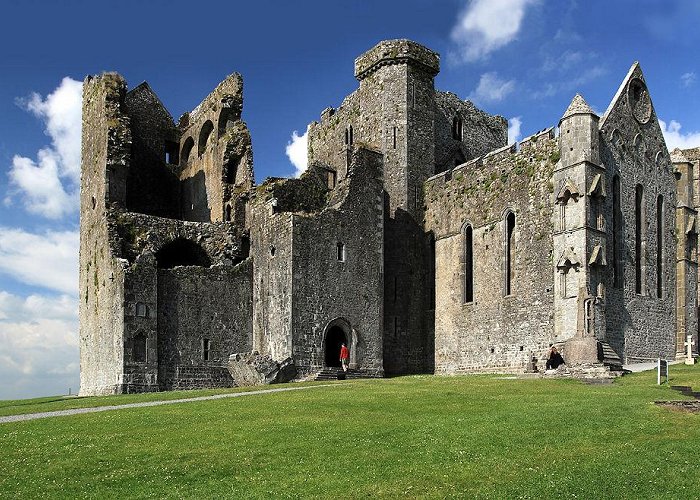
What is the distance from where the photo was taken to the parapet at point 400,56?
43969 mm

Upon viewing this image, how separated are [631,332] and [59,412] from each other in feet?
77.5

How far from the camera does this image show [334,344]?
39.3m

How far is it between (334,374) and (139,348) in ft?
28.6

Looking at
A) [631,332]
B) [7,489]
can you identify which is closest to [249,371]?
[631,332]

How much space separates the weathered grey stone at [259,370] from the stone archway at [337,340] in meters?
2.31

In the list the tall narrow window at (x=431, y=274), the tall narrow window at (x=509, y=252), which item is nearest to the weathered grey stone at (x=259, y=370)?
the tall narrow window at (x=431, y=274)

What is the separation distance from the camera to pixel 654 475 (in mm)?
14609

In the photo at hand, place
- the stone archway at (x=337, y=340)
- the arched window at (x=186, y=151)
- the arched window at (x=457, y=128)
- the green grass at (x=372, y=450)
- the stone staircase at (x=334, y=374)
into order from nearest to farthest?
the green grass at (x=372, y=450) < the stone staircase at (x=334, y=374) < the stone archway at (x=337, y=340) < the arched window at (x=457, y=128) < the arched window at (x=186, y=151)

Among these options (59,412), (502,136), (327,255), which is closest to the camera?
(59,412)

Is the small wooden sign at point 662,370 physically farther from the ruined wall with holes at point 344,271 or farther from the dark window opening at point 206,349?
the dark window opening at point 206,349

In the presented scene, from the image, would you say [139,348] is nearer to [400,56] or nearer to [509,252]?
[509,252]

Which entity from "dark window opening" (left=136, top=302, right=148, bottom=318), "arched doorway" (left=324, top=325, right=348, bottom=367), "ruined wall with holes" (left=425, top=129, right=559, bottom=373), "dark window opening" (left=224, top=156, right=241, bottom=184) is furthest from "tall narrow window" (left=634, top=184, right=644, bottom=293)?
"dark window opening" (left=136, top=302, right=148, bottom=318)

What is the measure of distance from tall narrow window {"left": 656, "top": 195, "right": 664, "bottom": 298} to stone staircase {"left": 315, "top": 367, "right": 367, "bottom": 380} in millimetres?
14243

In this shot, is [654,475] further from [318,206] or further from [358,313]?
[318,206]
